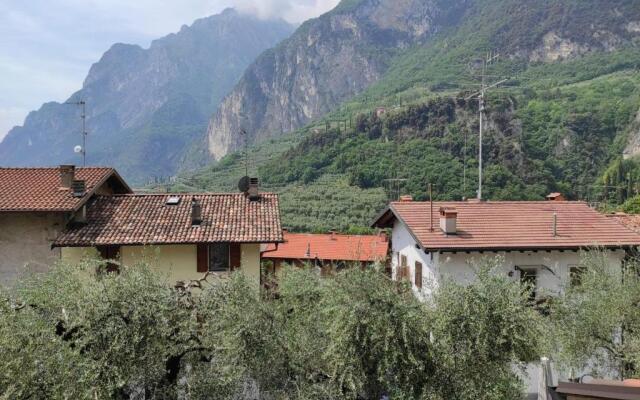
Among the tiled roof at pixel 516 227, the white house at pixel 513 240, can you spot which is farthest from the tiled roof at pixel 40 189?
the tiled roof at pixel 516 227

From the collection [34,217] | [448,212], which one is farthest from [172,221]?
[448,212]

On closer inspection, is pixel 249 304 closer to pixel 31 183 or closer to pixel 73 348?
pixel 73 348

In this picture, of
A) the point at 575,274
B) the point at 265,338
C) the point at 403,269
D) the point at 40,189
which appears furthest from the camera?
the point at 403,269

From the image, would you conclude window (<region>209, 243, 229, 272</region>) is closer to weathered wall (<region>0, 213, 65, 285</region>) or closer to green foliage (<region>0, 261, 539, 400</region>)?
weathered wall (<region>0, 213, 65, 285</region>)

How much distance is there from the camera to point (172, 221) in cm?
1738

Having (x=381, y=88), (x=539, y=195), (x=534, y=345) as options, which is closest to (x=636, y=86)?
(x=539, y=195)

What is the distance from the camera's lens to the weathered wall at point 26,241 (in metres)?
16.4

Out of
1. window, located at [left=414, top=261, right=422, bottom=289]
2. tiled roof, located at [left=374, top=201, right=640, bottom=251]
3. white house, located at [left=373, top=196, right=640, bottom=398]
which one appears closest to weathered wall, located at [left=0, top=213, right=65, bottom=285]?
white house, located at [left=373, top=196, right=640, bottom=398]

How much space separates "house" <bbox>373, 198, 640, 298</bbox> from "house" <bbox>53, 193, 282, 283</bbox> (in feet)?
18.0

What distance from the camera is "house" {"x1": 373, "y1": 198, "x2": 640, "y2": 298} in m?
17.0

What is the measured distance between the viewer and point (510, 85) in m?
136

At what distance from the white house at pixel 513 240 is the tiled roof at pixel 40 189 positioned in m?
11.6

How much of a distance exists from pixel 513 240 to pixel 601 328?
5416mm

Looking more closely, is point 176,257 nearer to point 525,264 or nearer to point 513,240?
point 513,240
